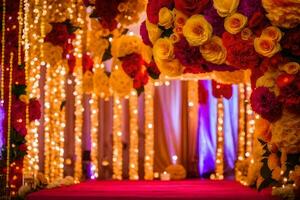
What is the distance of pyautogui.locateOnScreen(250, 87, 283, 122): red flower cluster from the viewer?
2.69 m

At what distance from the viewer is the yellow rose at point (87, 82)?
573cm

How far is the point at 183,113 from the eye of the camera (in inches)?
336

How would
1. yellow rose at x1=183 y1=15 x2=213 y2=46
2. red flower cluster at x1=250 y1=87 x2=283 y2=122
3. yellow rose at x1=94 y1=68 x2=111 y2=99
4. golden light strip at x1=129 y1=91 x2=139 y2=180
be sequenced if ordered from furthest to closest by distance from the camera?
1. golden light strip at x1=129 y1=91 x2=139 y2=180
2. yellow rose at x1=94 y1=68 x2=111 y2=99
3. yellow rose at x1=183 y1=15 x2=213 y2=46
4. red flower cluster at x1=250 y1=87 x2=283 y2=122

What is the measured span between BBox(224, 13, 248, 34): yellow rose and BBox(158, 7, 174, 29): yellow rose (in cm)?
36

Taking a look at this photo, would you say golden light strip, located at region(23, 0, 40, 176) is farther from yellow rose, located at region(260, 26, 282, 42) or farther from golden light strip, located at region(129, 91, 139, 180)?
golden light strip, located at region(129, 91, 139, 180)

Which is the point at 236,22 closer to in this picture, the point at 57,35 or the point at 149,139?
the point at 57,35

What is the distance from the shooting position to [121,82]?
5.38 m

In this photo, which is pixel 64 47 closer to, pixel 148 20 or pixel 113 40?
pixel 113 40

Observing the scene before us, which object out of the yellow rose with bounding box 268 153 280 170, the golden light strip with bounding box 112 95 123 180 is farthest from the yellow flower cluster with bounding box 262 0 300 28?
the golden light strip with bounding box 112 95 123 180

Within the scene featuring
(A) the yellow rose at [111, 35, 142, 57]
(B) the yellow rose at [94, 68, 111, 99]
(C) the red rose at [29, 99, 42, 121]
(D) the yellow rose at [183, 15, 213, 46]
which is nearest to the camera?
(D) the yellow rose at [183, 15, 213, 46]

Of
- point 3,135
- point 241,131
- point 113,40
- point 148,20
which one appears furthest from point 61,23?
point 241,131

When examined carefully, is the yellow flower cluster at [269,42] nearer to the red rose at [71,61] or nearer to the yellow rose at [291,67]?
the yellow rose at [291,67]

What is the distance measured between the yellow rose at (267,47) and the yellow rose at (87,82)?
3.25m

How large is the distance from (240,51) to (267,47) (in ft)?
0.48
